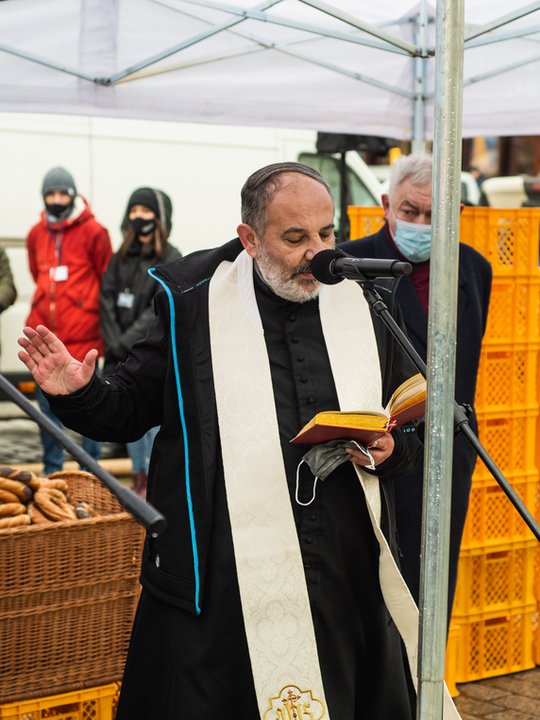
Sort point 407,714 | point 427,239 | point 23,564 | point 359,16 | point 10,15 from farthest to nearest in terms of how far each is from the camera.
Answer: point 359,16 < point 10,15 < point 427,239 < point 23,564 < point 407,714

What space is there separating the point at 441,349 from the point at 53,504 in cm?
212

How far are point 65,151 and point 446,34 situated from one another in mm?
6582

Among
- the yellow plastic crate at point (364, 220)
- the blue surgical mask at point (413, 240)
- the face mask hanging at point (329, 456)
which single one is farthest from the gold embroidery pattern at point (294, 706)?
the yellow plastic crate at point (364, 220)

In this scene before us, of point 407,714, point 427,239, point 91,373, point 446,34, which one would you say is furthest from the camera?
point 427,239

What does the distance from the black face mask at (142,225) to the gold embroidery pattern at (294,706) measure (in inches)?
181

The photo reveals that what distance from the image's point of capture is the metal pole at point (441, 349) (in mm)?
1934

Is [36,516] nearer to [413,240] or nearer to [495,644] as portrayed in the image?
[413,240]

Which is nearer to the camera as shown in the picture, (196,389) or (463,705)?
(196,389)

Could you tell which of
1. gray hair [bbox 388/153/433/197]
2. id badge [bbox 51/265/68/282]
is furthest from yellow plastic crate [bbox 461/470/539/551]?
id badge [bbox 51/265/68/282]

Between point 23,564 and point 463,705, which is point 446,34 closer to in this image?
point 23,564

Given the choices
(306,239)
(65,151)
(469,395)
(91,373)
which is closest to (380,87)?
(469,395)

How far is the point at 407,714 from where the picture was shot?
276cm

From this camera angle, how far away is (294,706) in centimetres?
260

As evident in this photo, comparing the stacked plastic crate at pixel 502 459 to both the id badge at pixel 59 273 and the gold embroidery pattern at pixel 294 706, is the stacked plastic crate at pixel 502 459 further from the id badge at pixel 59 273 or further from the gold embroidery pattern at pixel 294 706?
the id badge at pixel 59 273
